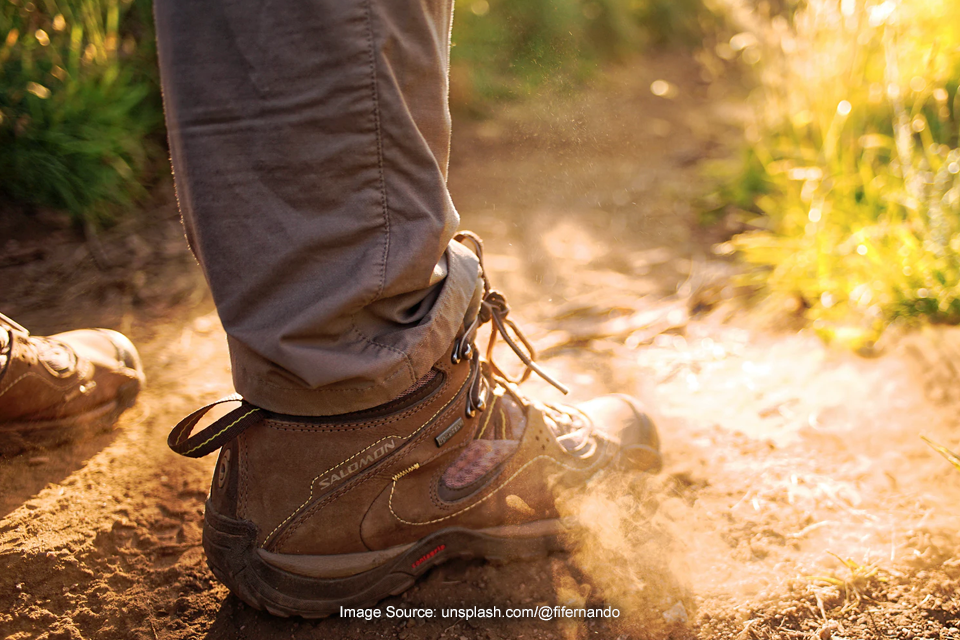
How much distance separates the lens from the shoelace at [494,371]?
44.2 inches

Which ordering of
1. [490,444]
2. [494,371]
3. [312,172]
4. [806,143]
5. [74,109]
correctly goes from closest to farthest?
[312,172], [490,444], [494,371], [74,109], [806,143]

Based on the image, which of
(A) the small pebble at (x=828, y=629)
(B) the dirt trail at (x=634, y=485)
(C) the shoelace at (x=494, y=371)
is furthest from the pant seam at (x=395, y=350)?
(A) the small pebble at (x=828, y=629)

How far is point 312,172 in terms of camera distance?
0.82 meters

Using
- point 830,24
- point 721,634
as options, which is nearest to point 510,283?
point 721,634

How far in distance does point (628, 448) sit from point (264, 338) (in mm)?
818

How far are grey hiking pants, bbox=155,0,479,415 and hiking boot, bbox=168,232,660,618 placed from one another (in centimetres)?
12

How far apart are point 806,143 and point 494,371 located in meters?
2.55

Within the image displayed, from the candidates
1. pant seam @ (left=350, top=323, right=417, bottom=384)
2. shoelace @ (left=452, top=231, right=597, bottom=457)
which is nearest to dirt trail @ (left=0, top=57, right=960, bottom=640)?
shoelace @ (left=452, top=231, right=597, bottom=457)

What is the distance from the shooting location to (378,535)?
1.09m

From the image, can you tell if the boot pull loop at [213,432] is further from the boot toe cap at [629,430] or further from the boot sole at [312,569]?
the boot toe cap at [629,430]

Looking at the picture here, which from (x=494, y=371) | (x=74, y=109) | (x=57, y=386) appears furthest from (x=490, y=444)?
(x=74, y=109)

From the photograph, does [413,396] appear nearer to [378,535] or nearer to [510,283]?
[378,535]

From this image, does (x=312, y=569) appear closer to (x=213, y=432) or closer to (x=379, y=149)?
(x=213, y=432)

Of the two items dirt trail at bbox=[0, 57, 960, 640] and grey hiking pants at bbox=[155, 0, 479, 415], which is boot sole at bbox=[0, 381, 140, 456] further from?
grey hiking pants at bbox=[155, 0, 479, 415]
